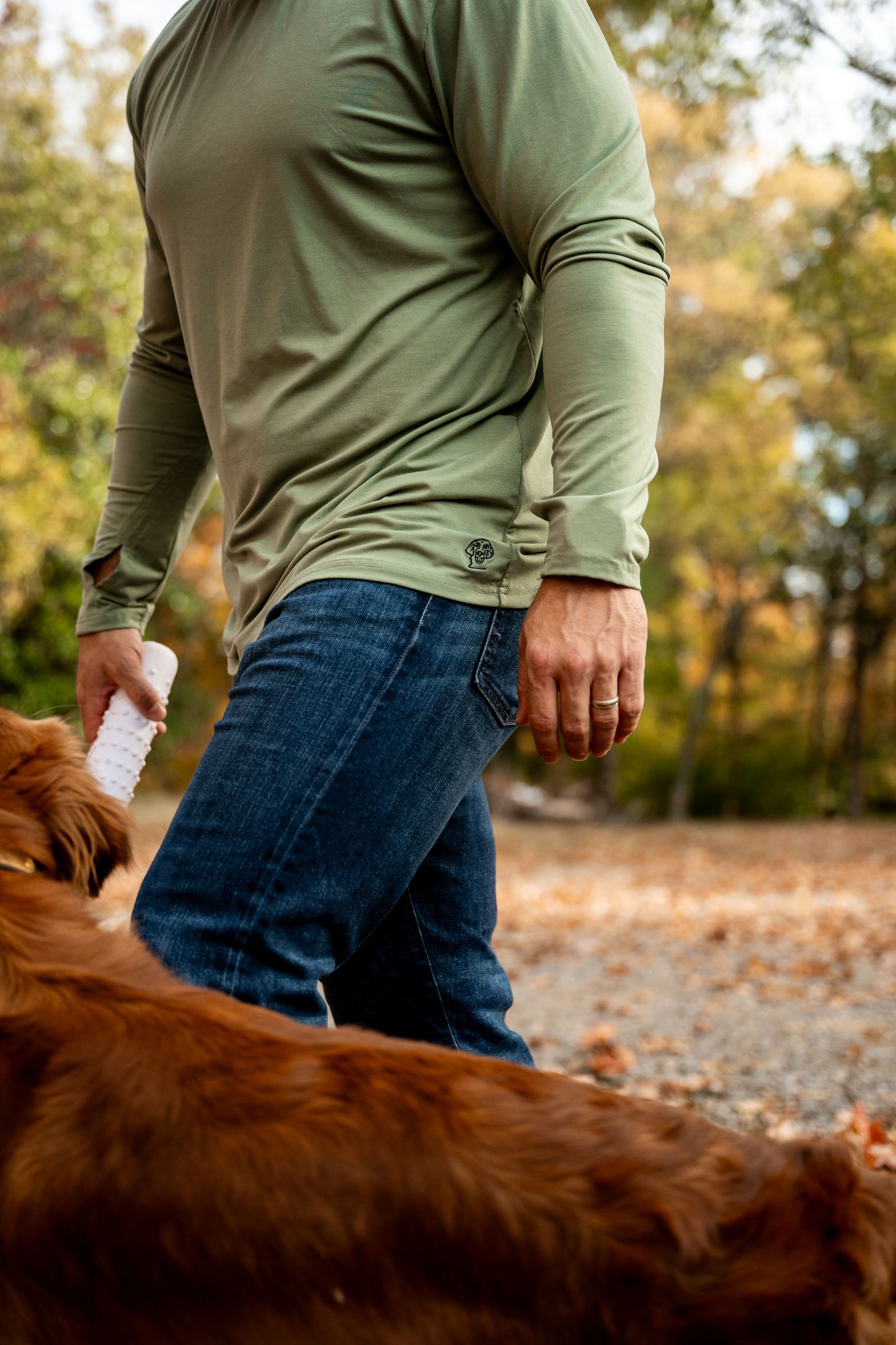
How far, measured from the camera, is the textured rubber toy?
2312 millimetres

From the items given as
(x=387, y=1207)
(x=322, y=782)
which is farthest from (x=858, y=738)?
(x=387, y=1207)

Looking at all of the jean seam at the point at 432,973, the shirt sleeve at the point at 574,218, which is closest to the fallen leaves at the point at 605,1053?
the jean seam at the point at 432,973

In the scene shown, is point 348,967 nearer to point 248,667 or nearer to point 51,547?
point 248,667

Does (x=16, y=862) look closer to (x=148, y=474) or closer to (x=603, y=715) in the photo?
(x=603, y=715)

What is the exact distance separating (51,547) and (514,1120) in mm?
15938

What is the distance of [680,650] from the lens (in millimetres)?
32094

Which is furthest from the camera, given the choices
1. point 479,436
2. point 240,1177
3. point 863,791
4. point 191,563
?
point 863,791

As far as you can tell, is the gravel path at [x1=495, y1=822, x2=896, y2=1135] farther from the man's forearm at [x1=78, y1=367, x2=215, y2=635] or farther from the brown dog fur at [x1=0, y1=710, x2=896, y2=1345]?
the brown dog fur at [x1=0, y1=710, x2=896, y2=1345]

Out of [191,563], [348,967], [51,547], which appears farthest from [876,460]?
[348,967]

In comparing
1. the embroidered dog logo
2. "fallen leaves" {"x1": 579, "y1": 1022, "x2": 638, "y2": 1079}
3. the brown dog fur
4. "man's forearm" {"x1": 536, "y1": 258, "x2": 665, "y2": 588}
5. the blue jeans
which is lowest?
"fallen leaves" {"x1": 579, "y1": 1022, "x2": 638, "y2": 1079}

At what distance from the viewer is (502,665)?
189cm

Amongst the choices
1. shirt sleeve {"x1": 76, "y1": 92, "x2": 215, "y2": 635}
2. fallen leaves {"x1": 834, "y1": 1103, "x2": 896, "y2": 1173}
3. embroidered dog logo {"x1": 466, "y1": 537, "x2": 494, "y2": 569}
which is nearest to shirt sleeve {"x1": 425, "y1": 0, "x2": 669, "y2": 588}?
embroidered dog logo {"x1": 466, "y1": 537, "x2": 494, "y2": 569}

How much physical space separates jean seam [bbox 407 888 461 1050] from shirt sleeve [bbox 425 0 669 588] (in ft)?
2.59

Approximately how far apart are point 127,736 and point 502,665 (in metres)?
0.91
